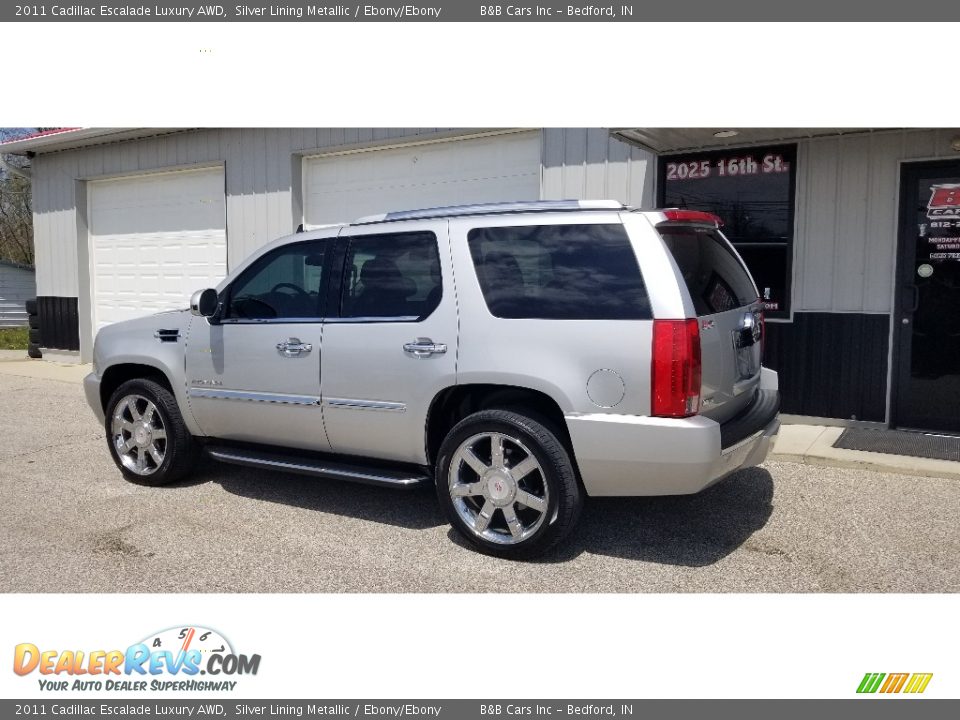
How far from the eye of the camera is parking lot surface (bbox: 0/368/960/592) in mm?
4008

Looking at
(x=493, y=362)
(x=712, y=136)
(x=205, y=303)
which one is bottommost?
(x=493, y=362)

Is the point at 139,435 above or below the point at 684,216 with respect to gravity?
below

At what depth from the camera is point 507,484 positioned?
168 inches

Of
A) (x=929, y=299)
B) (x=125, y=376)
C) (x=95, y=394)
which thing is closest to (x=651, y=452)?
(x=125, y=376)

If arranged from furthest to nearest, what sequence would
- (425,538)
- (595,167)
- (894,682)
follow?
(595,167) → (425,538) → (894,682)

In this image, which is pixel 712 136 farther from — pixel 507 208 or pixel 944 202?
pixel 507 208

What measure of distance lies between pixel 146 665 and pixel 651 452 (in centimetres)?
247

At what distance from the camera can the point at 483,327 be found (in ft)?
14.3

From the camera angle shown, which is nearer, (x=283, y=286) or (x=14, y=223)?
(x=283, y=286)

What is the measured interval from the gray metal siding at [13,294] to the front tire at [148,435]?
20395 mm

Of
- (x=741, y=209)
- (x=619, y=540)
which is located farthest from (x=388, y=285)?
(x=741, y=209)

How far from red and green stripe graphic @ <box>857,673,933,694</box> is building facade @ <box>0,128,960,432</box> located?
15.0ft

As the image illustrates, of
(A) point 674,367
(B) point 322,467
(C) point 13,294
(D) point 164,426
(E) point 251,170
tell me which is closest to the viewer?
(A) point 674,367

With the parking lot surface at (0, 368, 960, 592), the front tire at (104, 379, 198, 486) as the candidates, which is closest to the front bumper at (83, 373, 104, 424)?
the front tire at (104, 379, 198, 486)
